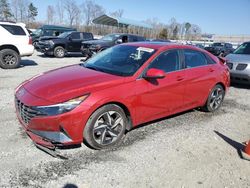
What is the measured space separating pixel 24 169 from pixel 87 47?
1379 cm

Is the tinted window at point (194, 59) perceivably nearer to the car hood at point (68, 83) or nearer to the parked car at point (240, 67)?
the car hood at point (68, 83)

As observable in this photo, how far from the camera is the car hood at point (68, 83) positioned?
12.8 ft

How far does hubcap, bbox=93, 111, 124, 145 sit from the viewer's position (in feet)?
13.6

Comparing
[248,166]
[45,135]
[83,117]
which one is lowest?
[248,166]

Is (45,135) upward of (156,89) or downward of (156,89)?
downward

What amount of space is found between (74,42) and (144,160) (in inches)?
610

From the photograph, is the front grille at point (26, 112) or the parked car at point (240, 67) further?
the parked car at point (240, 67)

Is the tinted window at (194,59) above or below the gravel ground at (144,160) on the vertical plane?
above

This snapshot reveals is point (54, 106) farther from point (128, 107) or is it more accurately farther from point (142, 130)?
point (142, 130)

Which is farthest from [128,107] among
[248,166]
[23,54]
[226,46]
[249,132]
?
[226,46]

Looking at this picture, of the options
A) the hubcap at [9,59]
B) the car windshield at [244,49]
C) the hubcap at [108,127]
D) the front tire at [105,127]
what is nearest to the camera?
the front tire at [105,127]

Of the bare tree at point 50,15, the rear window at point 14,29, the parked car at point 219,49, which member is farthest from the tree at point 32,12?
the rear window at point 14,29

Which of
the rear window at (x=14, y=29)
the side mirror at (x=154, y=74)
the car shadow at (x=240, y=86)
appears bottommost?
the car shadow at (x=240, y=86)

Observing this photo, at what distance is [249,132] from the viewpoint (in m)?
5.50
